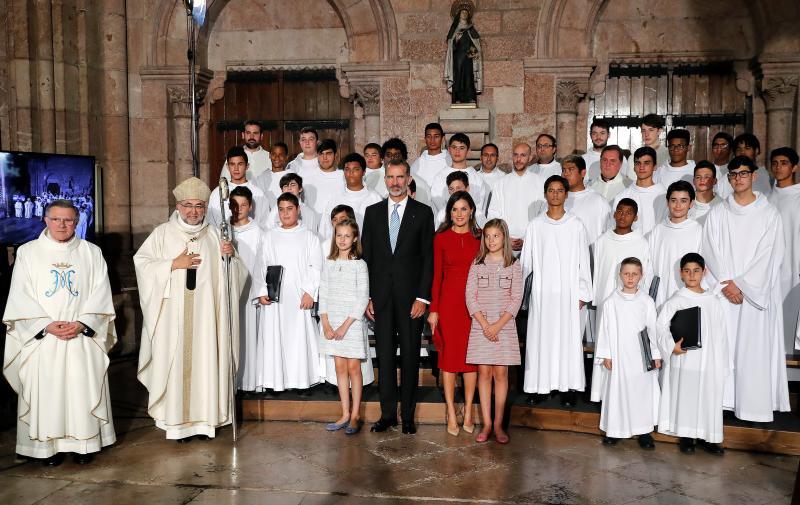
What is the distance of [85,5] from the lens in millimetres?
9789

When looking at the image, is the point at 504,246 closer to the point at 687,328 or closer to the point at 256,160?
the point at 687,328

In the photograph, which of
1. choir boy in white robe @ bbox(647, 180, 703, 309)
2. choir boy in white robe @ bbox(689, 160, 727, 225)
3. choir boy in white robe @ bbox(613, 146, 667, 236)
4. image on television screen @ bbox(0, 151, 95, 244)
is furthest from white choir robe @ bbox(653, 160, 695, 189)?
image on television screen @ bbox(0, 151, 95, 244)

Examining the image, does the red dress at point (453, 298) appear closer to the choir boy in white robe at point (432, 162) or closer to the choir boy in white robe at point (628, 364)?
the choir boy in white robe at point (628, 364)

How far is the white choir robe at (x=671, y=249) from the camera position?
245 inches

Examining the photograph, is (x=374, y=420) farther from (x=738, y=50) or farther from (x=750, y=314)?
(x=738, y=50)

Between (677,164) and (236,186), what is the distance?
13.2 ft

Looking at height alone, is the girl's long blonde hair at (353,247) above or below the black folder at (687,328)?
above

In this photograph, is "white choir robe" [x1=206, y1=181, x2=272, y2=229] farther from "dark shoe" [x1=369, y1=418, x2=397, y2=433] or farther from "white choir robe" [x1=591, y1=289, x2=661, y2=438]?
"white choir robe" [x1=591, y1=289, x2=661, y2=438]

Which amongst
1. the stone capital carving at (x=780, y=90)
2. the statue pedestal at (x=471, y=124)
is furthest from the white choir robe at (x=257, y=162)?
the stone capital carving at (x=780, y=90)

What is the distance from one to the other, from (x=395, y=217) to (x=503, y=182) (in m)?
2.01

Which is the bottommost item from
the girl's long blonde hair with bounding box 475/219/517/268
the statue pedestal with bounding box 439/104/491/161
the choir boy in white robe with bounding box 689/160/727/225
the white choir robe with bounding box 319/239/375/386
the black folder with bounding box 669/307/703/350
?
the white choir robe with bounding box 319/239/375/386

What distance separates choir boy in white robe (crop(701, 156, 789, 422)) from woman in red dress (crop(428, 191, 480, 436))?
189 centimetres

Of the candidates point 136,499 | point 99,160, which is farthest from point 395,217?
point 99,160

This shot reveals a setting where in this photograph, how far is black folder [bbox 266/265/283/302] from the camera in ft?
21.1
